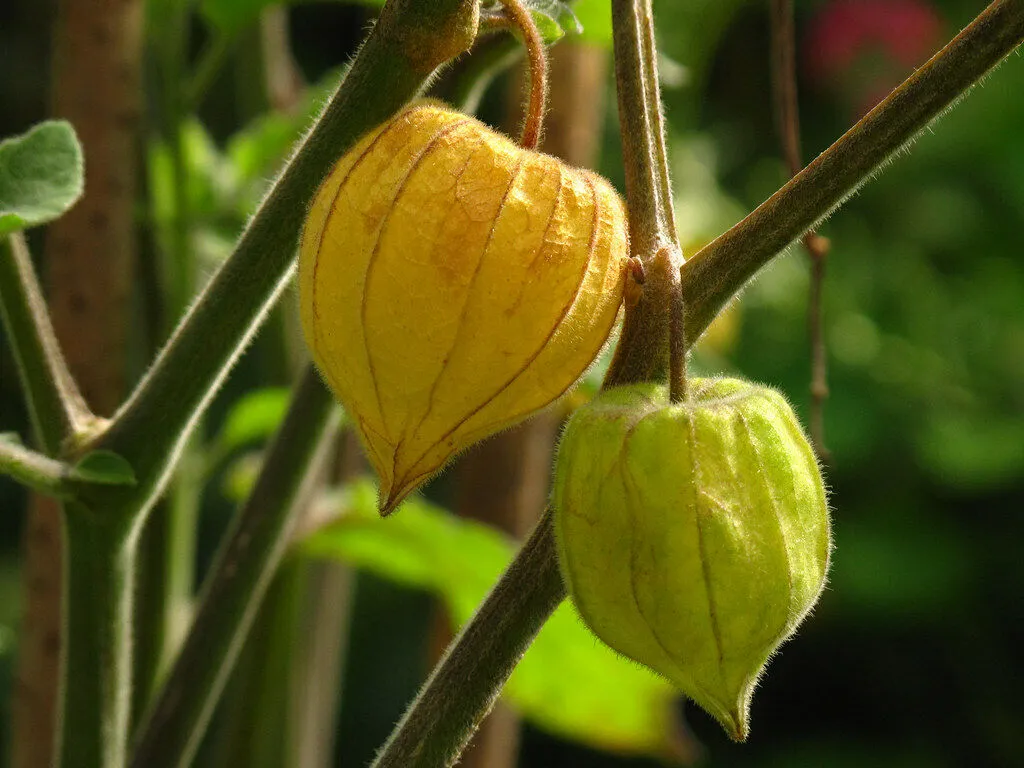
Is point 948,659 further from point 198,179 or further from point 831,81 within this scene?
point 198,179

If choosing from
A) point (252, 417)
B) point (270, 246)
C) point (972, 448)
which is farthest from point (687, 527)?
point (972, 448)

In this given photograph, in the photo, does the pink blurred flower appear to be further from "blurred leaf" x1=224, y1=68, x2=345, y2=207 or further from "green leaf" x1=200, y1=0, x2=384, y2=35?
"green leaf" x1=200, y1=0, x2=384, y2=35

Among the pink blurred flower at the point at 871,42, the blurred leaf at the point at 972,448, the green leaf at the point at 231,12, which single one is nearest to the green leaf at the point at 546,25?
the green leaf at the point at 231,12

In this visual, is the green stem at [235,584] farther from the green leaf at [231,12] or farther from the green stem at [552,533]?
the green leaf at [231,12]

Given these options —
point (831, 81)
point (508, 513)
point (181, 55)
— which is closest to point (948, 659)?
point (831, 81)

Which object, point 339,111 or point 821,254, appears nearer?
point 339,111

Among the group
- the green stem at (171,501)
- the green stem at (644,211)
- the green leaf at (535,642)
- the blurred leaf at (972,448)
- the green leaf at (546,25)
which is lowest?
the blurred leaf at (972,448)

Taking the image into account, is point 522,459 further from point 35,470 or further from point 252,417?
point 35,470
